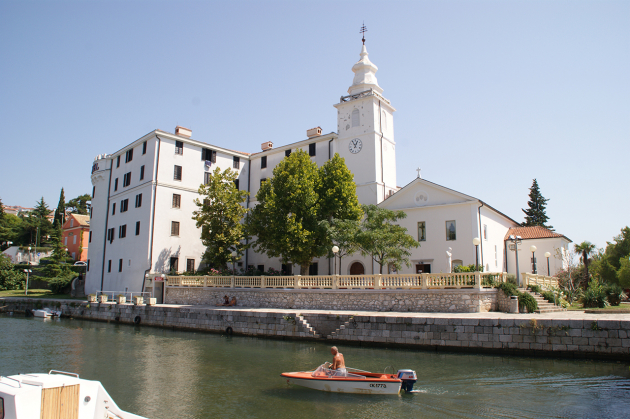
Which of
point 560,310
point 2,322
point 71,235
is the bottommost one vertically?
point 2,322

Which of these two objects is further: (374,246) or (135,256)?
(135,256)

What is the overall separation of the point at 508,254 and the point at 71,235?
6398 centimetres

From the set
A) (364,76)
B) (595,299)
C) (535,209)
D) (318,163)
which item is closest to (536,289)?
(595,299)

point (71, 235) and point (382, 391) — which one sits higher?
point (71, 235)

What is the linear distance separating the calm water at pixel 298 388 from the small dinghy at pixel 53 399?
281cm

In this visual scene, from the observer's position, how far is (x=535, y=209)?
6494 centimetres

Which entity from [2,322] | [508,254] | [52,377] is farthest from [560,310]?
[2,322]

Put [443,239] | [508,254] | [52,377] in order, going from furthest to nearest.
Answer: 1. [508,254]
2. [443,239]
3. [52,377]

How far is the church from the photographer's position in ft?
106

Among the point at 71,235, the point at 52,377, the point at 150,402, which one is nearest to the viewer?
A: the point at 52,377

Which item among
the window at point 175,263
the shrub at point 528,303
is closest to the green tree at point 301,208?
the window at point 175,263

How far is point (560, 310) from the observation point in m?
22.9

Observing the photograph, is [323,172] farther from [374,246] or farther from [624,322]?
[624,322]

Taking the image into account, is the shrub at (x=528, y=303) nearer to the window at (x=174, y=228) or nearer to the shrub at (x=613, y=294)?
the shrub at (x=613, y=294)
